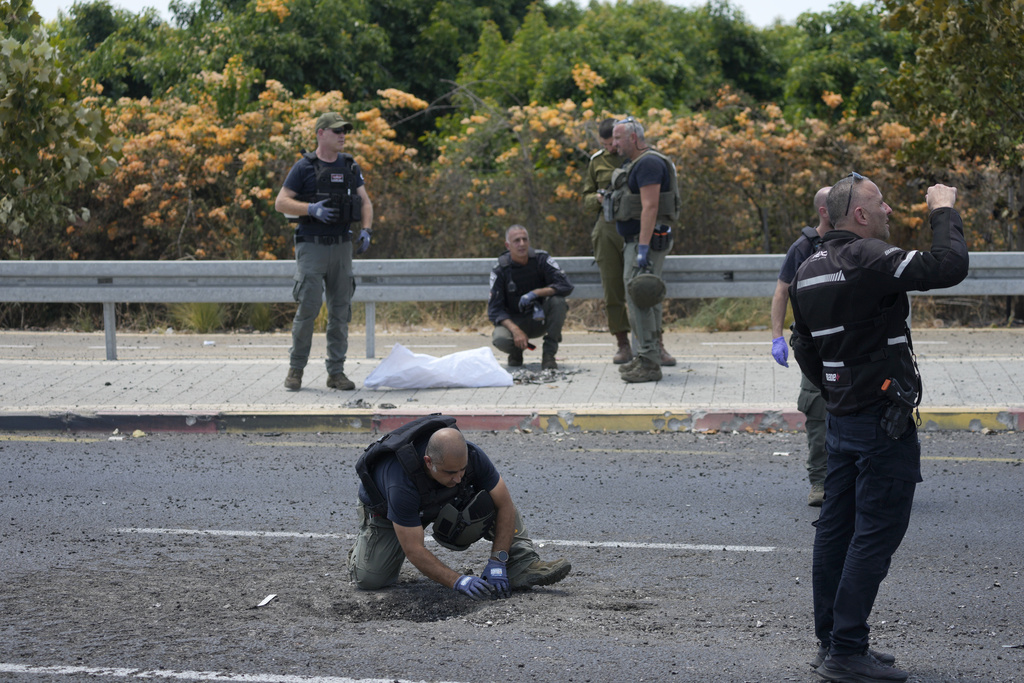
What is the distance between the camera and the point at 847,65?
22281 millimetres

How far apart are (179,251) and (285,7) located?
24.6ft

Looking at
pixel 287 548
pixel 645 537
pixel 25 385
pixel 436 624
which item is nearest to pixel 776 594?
pixel 645 537

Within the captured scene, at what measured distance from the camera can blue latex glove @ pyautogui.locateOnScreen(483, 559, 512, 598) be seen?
5254 millimetres

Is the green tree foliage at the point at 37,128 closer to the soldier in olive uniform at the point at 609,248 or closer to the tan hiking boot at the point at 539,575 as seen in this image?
the soldier in olive uniform at the point at 609,248

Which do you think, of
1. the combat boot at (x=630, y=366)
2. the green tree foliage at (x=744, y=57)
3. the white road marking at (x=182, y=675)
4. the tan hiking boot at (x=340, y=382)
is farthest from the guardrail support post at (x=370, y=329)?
the green tree foliage at (x=744, y=57)

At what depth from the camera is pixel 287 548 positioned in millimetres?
6059

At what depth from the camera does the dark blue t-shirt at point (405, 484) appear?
5.12 metres

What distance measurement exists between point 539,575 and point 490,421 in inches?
132

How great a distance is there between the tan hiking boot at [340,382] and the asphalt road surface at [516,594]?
1.37 metres

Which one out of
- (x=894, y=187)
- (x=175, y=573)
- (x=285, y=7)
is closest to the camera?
(x=175, y=573)

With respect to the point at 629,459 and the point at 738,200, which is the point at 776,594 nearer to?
the point at 629,459

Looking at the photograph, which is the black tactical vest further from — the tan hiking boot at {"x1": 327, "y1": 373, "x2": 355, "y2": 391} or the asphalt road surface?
the tan hiking boot at {"x1": 327, "y1": 373, "x2": 355, "y2": 391}

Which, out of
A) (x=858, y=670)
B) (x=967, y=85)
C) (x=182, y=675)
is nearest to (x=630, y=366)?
(x=967, y=85)

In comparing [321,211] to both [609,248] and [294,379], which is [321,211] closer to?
[294,379]
